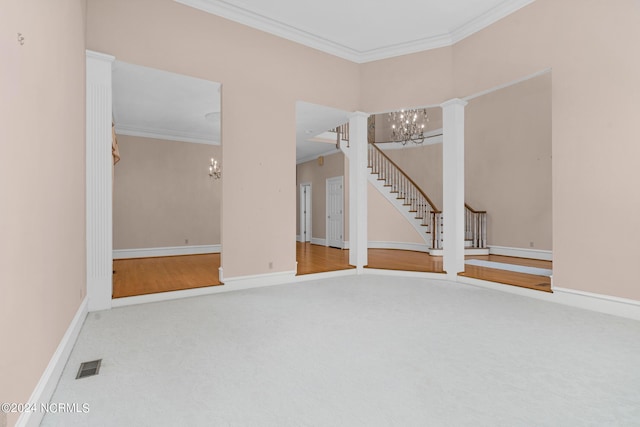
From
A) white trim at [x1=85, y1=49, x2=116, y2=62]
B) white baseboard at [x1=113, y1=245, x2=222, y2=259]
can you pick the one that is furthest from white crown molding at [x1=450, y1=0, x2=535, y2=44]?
white baseboard at [x1=113, y1=245, x2=222, y2=259]

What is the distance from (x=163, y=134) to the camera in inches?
324

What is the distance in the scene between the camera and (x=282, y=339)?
295 cm

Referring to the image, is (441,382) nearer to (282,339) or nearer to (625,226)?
(282,339)

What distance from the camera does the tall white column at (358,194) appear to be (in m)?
6.14

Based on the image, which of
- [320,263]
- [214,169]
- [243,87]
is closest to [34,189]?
[243,87]

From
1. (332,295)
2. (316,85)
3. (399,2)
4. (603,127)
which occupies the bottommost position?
(332,295)

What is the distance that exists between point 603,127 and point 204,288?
215 inches

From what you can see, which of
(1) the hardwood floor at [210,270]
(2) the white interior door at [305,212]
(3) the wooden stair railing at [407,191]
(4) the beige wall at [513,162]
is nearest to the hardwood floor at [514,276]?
(1) the hardwood floor at [210,270]

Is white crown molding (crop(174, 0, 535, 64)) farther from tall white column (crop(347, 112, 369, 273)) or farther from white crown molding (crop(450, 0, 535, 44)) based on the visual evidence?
tall white column (crop(347, 112, 369, 273))

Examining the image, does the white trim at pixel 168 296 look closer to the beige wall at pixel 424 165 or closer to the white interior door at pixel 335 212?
the white interior door at pixel 335 212

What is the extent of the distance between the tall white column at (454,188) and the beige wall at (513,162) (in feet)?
9.75

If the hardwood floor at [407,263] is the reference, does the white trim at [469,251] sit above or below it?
above

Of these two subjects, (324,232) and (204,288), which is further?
(324,232)

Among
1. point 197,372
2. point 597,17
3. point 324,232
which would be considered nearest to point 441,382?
point 197,372
